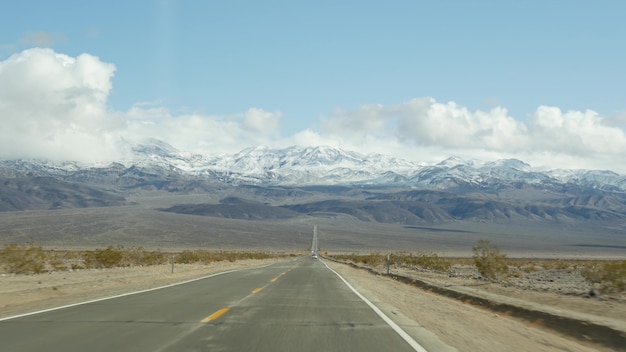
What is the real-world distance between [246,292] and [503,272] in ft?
90.7

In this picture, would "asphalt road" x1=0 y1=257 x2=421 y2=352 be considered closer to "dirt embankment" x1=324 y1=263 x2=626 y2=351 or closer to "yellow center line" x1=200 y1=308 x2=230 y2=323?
"yellow center line" x1=200 y1=308 x2=230 y2=323

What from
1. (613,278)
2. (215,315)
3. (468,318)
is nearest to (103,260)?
(215,315)

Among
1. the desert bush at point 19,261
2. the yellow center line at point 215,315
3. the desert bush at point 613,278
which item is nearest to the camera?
the yellow center line at point 215,315

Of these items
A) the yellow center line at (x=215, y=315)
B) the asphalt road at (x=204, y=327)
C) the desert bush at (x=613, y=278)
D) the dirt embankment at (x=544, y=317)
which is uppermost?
the desert bush at (x=613, y=278)

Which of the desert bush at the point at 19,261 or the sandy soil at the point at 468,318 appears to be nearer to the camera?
the sandy soil at the point at 468,318

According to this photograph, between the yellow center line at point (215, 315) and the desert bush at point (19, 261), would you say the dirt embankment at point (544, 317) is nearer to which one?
the yellow center line at point (215, 315)

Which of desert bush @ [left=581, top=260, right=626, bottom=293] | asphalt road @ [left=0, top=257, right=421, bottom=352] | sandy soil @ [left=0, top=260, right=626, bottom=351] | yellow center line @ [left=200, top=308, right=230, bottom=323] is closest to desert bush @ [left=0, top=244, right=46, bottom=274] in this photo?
sandy soil @ [left=0, top=260, right=626, bottom=351]

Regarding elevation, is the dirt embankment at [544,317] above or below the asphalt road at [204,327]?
below

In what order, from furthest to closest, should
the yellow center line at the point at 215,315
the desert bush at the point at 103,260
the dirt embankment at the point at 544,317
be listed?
the desert bush at the point at 103,260 → the yellow center line at the point at 215,315 → the dirt embankment at the point at 544,317

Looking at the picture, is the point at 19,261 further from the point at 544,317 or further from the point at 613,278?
the point at 613,278

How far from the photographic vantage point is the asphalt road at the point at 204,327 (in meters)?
10.8

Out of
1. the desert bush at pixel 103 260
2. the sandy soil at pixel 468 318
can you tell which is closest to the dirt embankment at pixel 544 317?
the sandy soil at pixel 468 318

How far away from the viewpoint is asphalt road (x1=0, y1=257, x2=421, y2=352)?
1075cm

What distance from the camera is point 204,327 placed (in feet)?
41.8
